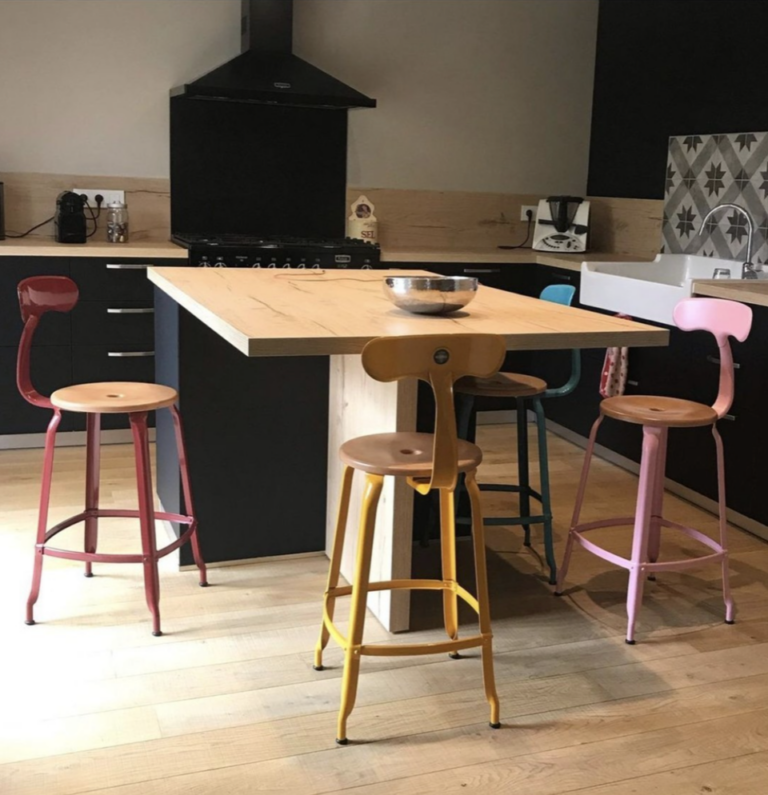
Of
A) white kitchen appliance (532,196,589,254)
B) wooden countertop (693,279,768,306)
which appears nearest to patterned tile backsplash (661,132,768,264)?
white kitchen appliance (532,196,589,254)

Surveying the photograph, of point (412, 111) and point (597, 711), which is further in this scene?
point (412, 111)

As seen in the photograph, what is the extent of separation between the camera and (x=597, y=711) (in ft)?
7.39

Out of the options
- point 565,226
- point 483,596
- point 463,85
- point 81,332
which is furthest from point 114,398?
point 463,85

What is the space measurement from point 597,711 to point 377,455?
82 cm

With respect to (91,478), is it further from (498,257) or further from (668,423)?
(498,257)

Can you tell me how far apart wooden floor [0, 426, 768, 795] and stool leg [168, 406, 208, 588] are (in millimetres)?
68

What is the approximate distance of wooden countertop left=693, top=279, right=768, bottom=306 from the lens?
328 cm

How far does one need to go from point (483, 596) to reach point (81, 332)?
2.81m

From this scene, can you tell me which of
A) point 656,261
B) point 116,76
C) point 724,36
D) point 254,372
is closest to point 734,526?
point 656,261

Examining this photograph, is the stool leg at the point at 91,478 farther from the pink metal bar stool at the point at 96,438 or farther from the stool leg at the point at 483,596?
the stool leg at the point at 483,596

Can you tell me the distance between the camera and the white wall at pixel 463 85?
502 centimetres

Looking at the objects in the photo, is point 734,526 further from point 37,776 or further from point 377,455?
point 37,776

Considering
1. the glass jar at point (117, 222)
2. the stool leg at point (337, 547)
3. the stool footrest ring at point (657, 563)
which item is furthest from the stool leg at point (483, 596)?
the glass jar at point (117, 222)

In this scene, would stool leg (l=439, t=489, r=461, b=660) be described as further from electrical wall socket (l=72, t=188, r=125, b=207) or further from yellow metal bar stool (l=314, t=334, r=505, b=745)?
electrical wall socket (l=72, t=188, r=125, b=207)
